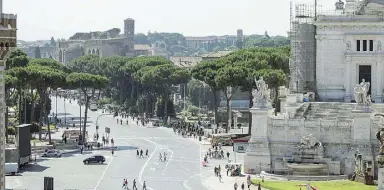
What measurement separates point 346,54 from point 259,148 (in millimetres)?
18312

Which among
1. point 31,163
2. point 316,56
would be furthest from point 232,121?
point 31,163

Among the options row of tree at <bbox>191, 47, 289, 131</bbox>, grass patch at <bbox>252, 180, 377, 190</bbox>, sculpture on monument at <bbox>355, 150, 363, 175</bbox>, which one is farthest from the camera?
row of tree at <bbox>191, 47, 289, 131</bbox>

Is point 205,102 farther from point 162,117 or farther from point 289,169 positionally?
point 289,169

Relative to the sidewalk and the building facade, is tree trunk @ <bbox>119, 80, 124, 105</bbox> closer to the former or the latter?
the building facade

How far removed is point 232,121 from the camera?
12681 centimetres

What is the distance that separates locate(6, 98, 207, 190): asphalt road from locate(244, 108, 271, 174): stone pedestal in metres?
4.63

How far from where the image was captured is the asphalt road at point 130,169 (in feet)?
238

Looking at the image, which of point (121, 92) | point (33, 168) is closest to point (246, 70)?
point (33, 168)

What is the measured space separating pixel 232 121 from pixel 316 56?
3536 cm

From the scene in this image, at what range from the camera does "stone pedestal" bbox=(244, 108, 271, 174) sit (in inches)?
3014

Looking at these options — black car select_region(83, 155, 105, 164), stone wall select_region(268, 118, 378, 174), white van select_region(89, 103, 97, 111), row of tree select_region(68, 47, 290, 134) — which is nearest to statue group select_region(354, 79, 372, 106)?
stone wall select_region(268, 118, 378, 174)

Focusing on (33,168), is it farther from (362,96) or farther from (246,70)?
(246,70)

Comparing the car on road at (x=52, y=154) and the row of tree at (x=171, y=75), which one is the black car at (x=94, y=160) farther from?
the row of tree at (x=171, y=75)

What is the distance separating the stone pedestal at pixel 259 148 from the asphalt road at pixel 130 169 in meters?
4.63
